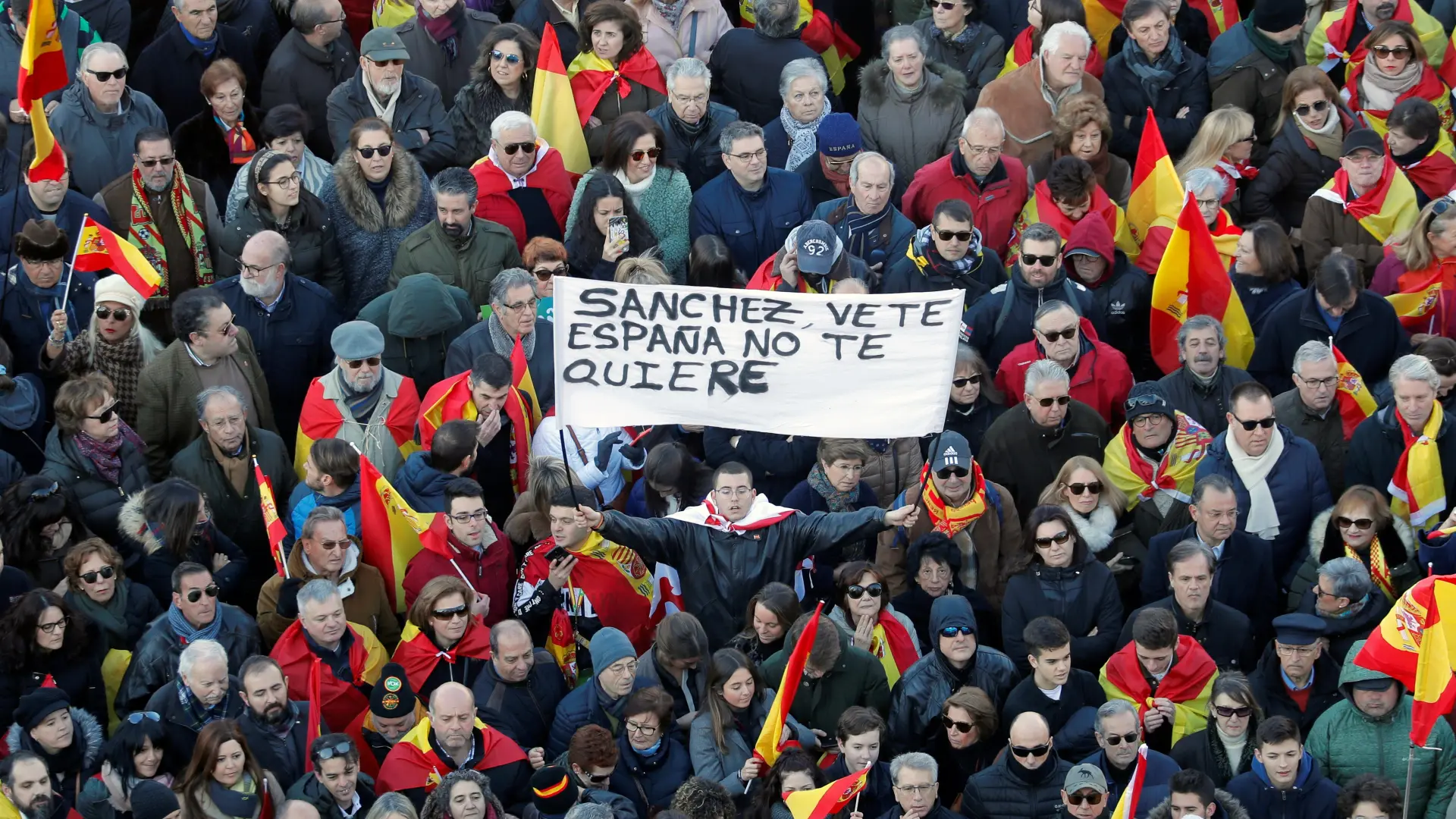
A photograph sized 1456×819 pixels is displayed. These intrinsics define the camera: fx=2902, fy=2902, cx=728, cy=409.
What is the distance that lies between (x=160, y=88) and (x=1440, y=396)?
723 centimetres

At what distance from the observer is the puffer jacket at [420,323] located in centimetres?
1468

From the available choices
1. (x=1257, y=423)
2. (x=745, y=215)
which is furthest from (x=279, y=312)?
(x=1257, y=423)

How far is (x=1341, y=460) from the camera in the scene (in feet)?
47.2

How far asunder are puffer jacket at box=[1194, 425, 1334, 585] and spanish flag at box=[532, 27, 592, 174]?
4166 millimetres

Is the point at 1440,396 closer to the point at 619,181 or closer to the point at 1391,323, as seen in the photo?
the point at 1391,323

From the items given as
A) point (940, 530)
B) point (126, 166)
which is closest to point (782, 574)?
point (940, 530)

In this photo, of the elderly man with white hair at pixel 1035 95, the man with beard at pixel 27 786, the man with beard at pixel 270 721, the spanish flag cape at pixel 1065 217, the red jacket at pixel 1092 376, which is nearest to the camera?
the man with beard at pixel 27 786

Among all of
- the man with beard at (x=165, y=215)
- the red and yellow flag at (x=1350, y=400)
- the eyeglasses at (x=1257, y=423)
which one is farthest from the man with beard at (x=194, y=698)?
the red and yellow flag at (x=1350, y=400)

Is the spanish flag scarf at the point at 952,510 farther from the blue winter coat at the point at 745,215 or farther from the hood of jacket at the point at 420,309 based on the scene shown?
the hood of jacket at the point at 420,309

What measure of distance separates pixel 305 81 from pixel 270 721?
497cm

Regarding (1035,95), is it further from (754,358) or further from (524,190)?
(754,358)

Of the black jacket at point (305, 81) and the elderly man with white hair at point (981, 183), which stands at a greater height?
the black jacket at point (305, 81)

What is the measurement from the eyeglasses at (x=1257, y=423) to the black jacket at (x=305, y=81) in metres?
5.55

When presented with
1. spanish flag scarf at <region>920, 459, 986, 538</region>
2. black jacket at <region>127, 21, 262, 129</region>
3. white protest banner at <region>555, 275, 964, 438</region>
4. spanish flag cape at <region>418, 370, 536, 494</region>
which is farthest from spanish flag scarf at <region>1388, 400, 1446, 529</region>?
black jacket at <region>127, 21, 262, 129</region>
